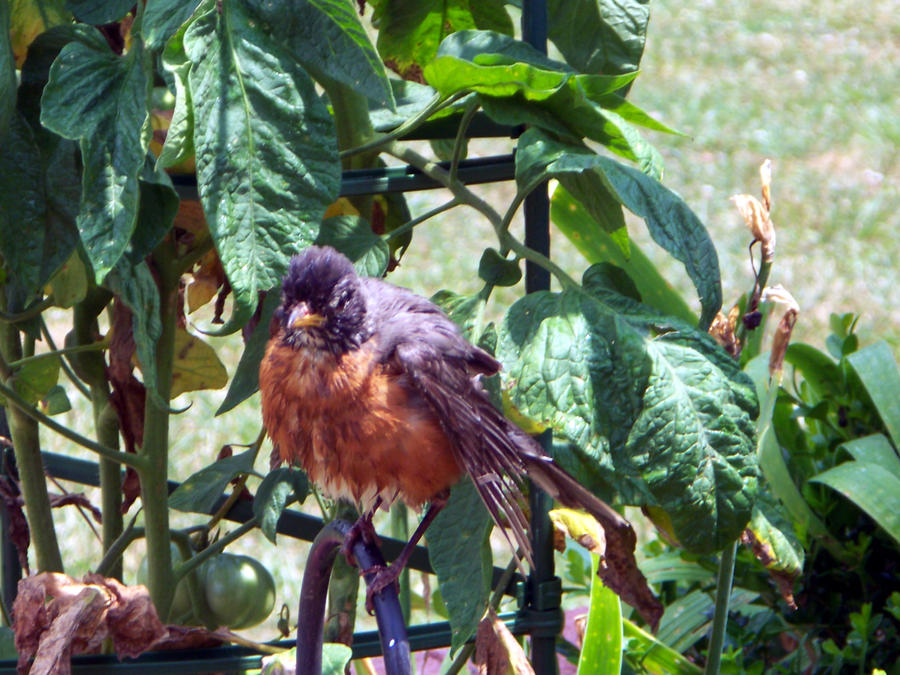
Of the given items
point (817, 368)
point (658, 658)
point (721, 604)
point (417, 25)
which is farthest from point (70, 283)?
point (817, 368)

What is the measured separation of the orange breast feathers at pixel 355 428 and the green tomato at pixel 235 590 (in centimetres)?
19

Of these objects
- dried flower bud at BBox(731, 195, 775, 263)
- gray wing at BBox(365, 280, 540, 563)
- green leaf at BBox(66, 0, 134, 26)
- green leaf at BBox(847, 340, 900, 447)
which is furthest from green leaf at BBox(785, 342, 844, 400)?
green leaf at BBox(66, 0, 134, 26)

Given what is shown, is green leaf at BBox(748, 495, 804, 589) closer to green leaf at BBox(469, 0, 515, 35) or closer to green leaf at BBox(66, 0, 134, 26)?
green leaf at BBox(469, 0, 515, 35)

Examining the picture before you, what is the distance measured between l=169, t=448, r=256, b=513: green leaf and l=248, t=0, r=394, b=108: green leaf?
0.64m

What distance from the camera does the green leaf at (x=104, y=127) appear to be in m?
1.24

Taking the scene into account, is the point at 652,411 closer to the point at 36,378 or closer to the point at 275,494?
the point at 275,494

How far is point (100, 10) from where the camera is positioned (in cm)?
145

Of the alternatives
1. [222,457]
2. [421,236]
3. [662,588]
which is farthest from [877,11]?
[222,457]

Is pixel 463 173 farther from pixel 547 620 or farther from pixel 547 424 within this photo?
pixel 547 620

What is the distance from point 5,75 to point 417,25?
695 millimetres

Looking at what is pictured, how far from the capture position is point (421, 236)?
6227 millimetres

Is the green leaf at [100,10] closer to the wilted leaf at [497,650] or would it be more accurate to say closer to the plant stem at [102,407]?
the plant stem at [102,407]

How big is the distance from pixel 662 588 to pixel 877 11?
6.96 meters

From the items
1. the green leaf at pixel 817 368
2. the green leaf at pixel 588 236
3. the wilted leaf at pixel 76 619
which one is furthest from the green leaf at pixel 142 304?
the green leaf at pixel 817 368
